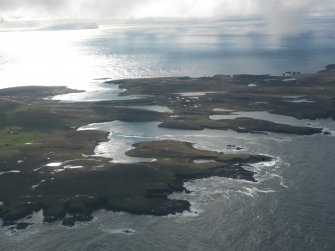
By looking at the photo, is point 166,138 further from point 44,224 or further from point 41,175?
point 44,224

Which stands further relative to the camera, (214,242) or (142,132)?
(142,132)

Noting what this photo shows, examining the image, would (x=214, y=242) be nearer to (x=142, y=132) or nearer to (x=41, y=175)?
(x=41, y=175)

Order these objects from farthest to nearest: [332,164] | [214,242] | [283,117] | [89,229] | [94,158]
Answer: [283,117] < [94,158] < [332,164] < [89,229] < [214,242]

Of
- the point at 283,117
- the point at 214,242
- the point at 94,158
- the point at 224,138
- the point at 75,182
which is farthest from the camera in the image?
the point at 283,117

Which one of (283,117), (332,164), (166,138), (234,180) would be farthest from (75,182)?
(283,117)

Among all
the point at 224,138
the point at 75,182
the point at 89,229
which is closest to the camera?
the point at 89,229

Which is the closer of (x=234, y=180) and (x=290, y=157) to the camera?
(x=234, y=180)

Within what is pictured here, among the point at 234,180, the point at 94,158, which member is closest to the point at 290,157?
the point at 234,180

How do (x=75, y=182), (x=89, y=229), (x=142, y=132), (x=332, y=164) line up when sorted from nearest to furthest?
(x=89, y=229), (x=75, y=182), (x=332, y=164), (x=142, y=132)
